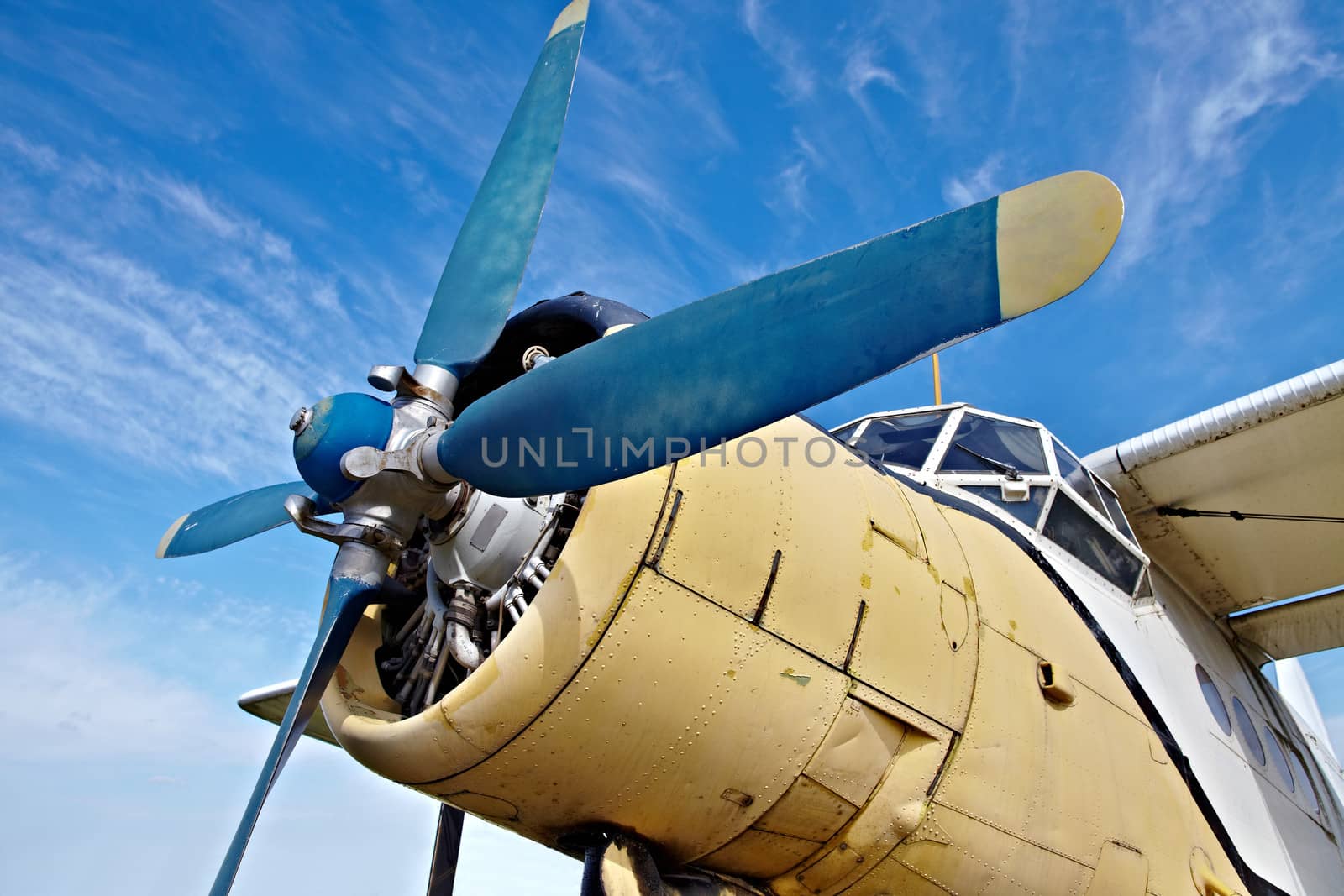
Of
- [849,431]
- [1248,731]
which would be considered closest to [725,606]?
[849,431]

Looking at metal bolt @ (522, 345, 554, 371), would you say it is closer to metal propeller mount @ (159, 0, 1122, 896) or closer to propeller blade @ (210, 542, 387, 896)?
metal propeller mount @ (159, 0, 1122, 896)

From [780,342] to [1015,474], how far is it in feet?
10.9

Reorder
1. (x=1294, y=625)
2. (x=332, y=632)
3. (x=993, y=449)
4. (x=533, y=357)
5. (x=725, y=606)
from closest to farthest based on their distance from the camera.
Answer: (x=725, y=606) → (x=332, y=632) → (x=533, y=357) → (x=993, y=449) → (x=1294, y=625)

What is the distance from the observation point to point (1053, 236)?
7.76 ft

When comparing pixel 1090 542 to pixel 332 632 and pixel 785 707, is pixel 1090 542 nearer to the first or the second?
pixel 785 707

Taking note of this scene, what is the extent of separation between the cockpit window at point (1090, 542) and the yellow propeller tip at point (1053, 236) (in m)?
3.21

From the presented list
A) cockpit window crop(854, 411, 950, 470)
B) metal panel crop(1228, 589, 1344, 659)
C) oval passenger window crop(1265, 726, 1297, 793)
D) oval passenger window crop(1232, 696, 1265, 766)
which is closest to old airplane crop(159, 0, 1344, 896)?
cockpit window crop(854, 411, 950, 470)

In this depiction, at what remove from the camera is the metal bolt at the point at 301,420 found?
3312mm

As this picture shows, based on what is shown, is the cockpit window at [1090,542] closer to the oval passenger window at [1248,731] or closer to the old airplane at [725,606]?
the old airplane at [725,606]

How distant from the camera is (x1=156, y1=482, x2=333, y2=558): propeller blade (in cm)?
448

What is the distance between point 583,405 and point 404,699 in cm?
190

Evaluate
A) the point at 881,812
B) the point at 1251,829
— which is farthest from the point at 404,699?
the point at 1251,829

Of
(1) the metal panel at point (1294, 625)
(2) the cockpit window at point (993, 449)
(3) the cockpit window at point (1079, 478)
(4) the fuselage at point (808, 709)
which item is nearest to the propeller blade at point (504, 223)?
(4) the fuselage at point (808, 709)

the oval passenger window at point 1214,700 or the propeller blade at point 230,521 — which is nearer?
the propeller blade at point 230,521
